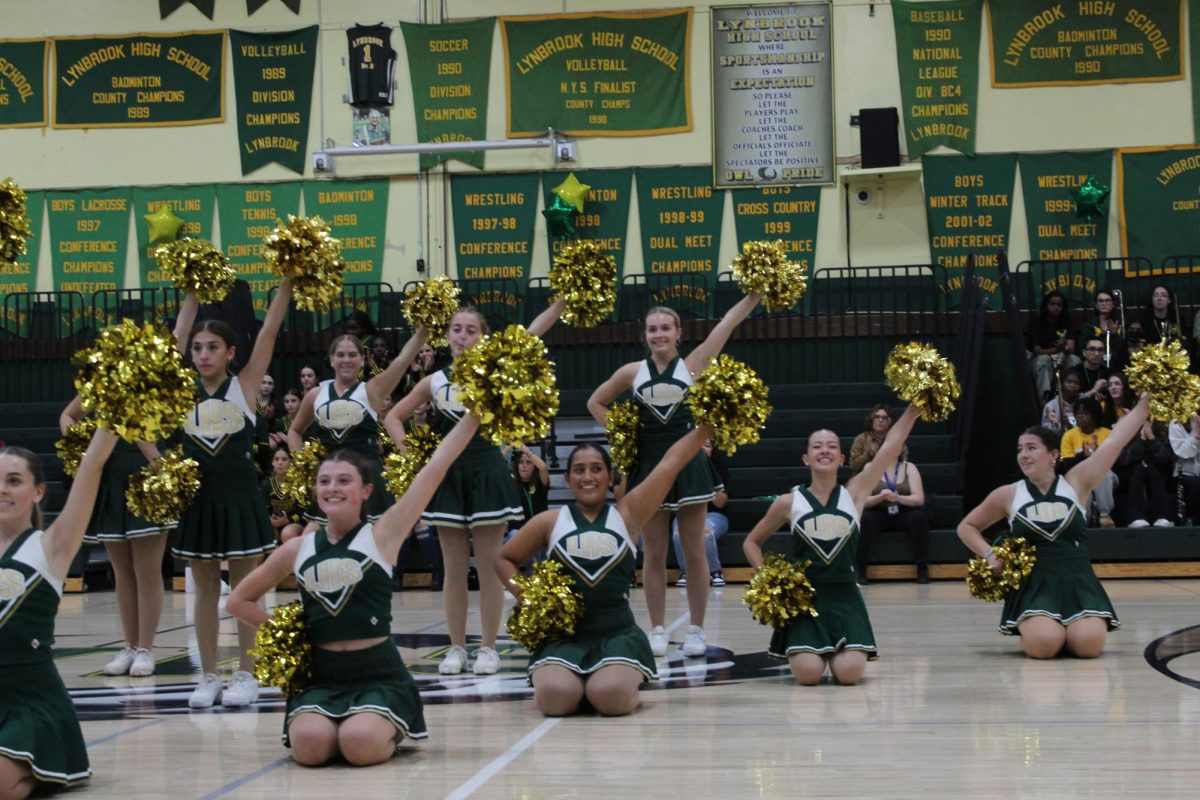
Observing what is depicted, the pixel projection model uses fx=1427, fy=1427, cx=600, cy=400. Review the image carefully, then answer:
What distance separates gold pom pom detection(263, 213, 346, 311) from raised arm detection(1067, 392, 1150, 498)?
3.29 meters

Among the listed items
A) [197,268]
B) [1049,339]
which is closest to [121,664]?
[197,268]

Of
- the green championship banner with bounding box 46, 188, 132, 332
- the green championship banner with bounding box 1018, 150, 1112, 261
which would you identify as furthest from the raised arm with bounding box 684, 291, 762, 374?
the green championship banner with bounding box 46, 188, 132, 332

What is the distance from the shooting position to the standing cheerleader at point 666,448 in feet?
20.9

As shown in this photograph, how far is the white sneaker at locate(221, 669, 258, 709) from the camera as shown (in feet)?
17.4

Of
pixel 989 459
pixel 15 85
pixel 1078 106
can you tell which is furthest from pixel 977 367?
pixel 15 85

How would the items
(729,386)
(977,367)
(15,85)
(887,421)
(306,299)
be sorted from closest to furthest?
(729,386) → (306,299) → (887,421) → (977,367) → (15,85)

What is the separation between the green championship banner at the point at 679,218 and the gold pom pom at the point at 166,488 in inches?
368

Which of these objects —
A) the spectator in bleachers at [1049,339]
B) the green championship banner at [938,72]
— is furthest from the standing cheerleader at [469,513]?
Answer: the green championship banner at [938,72]

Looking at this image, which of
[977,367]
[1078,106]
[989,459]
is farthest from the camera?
[1078,106]

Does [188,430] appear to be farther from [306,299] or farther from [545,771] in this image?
[545,771]

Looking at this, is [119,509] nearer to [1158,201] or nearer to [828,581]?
[828,581]

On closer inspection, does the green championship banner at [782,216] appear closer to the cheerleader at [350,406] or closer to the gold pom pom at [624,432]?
the gold pom pom at [624,432]

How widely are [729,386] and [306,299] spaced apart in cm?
167

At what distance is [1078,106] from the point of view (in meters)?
14.4
